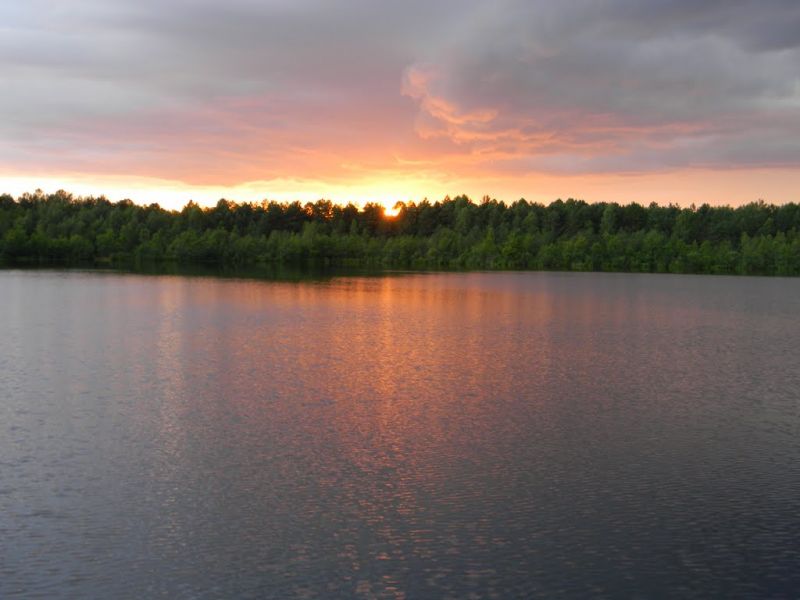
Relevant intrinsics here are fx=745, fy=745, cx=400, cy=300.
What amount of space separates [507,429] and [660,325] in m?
21.9

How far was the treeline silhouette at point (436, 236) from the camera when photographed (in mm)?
126938

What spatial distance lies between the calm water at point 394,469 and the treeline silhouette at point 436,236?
109 m

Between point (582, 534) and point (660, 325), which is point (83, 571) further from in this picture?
point (660, 325)

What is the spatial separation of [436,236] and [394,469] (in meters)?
149

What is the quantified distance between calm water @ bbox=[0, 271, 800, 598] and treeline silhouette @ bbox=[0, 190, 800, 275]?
10916 cm

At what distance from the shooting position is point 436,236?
16000 centimetres

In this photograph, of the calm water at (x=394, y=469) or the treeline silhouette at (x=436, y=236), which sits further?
the treeline silhouette at (x=436, y=236)

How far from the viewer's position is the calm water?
8.39m

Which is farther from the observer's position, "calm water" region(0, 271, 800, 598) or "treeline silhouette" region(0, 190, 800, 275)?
"treeline silhouette" region(0, 190, 800, 275)

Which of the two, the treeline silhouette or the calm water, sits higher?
the treeline silhouette

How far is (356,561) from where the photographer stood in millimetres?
8570

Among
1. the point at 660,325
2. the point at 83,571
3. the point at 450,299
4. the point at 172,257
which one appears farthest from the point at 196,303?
the point at 172,257

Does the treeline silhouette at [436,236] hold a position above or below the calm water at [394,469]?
above

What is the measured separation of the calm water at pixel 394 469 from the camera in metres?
8.39
